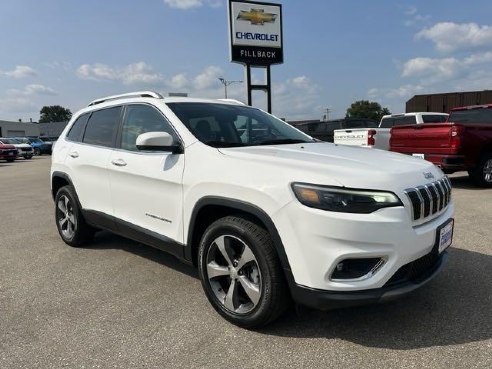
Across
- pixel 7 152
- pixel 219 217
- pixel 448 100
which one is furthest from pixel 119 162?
pixel 7 152

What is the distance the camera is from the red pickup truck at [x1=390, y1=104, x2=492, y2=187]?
9.52 meters

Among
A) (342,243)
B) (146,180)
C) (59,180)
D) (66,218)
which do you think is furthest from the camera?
(59,180)

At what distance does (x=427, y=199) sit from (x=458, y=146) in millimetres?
7195

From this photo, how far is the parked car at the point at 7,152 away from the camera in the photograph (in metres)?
30.1

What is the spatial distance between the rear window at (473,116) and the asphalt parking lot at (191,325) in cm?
677

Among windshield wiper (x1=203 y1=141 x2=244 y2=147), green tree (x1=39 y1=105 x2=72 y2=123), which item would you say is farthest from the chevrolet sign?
green tree (x1=39 y1=105 x2=72 y2=123)

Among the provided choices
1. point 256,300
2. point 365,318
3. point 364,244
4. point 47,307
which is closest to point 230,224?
point 256,300

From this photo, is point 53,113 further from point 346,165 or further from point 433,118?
point 346,165

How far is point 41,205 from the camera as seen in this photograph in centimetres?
932

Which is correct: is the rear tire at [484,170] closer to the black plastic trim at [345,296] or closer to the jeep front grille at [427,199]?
the jeep front grille at [427,199]

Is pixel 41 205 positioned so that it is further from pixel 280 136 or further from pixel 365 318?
pixel 365 318

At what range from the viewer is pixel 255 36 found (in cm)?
1895

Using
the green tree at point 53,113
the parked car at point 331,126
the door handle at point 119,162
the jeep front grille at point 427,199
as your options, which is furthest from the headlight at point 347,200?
the green tree at point 53,113

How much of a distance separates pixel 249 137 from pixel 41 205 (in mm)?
6740
